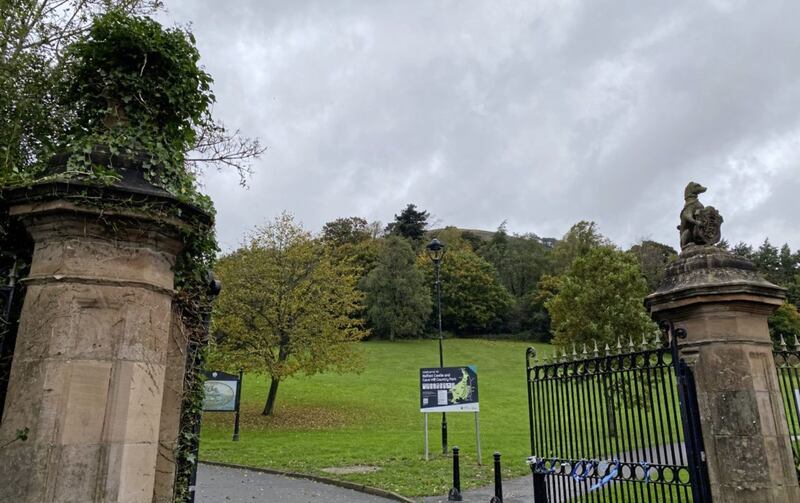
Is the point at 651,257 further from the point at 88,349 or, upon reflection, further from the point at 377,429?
the point at 88,349

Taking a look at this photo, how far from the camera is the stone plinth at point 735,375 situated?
5.30 m

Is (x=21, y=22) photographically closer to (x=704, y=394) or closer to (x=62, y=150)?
(x=62, y=150)

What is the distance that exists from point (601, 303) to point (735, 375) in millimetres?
15995

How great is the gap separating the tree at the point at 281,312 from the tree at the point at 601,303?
9.52 meters

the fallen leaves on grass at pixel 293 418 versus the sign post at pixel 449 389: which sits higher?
the sign post at pixel 449 389

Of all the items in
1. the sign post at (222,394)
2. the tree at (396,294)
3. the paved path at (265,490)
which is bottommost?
the paved path at (265,490)

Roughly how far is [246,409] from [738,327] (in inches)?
989

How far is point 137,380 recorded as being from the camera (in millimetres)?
3277

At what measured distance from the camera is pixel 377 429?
22.4 m

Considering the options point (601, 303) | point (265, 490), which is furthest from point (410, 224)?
point (265, 490)

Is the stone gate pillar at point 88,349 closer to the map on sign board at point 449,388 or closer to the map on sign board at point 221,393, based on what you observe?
the map on sign board at point 449,388

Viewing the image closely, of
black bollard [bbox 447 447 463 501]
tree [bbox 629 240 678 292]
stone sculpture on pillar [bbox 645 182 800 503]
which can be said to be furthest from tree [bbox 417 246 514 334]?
stone sculpture on pillar [bbox 645 182 800 503]

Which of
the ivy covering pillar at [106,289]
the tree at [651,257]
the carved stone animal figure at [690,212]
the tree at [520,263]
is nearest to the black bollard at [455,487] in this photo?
the carved stone animal figure at [690,212]

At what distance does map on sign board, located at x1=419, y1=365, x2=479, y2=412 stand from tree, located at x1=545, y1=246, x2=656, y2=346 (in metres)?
6.57
